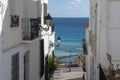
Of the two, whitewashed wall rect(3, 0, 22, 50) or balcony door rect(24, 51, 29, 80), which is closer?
whitewashed wall rect(3, 0, 22, 50)

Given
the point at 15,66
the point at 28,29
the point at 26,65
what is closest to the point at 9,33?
the point at 15,66

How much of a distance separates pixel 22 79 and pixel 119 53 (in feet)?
16.4

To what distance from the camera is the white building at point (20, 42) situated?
15320 millimetres

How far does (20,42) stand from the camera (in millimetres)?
18219

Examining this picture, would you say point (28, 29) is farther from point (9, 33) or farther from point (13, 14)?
point (9, 33)

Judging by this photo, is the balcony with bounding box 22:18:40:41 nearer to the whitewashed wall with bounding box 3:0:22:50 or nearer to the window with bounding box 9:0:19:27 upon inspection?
the whitewashed wall with bounding box 3:0:22:50

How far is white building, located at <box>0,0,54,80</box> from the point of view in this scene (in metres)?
15.3

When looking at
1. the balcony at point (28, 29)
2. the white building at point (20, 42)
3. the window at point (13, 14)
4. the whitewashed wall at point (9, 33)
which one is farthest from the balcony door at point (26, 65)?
the window at point (13, 14)

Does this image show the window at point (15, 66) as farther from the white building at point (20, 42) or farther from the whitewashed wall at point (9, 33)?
the whitewashed wall at point (9, 33)

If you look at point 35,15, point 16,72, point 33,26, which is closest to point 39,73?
point 35,15

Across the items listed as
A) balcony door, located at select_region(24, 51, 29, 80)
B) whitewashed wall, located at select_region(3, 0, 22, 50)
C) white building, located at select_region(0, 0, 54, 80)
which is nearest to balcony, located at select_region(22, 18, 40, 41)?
white building, located at select_region(0, 0, 54, 80)

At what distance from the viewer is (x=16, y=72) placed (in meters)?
17.7

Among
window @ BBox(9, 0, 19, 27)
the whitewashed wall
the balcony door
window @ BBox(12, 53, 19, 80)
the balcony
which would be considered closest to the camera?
the whitewashed wall

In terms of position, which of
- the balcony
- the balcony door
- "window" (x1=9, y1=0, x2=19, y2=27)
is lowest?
the balcony door
